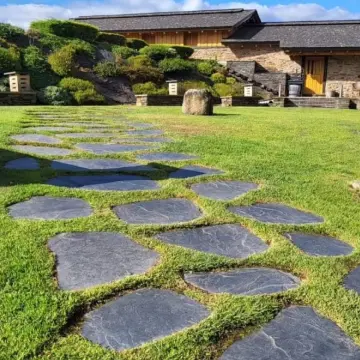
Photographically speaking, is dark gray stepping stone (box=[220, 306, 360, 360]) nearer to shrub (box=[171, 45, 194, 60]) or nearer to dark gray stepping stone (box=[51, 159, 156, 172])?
dark gray stepping stone (box=[51, 159, 156, 172])

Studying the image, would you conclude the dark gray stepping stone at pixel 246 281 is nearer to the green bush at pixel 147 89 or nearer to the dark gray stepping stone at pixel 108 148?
the dark gray stepping stone at pixel 108 148

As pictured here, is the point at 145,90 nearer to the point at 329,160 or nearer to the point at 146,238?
the point at 329,160

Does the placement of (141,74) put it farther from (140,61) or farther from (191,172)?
(191,172)

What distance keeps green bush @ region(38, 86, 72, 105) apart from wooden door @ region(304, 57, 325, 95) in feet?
55.2

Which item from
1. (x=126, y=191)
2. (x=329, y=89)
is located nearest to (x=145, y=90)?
(x=329, y=89)

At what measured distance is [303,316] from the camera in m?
1.86

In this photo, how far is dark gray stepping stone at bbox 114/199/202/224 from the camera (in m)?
2.92

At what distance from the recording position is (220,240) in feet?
8.64

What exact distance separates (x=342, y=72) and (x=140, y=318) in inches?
1091

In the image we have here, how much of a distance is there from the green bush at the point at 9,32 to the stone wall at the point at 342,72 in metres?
17.8

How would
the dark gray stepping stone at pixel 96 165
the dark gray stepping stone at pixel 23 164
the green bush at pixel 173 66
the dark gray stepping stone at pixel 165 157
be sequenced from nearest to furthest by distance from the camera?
the dark gray stepping stone at pixel 23 164 → the dark gray stepping stone at pixel 96 165 → the dark gray stepping stone at pixel 165 157 → the green bush at pixel 173 66

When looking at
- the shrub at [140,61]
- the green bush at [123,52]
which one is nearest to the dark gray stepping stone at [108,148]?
the shrub at [140,61]

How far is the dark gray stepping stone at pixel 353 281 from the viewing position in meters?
2.15

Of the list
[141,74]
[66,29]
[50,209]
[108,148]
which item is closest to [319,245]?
[50,209]
